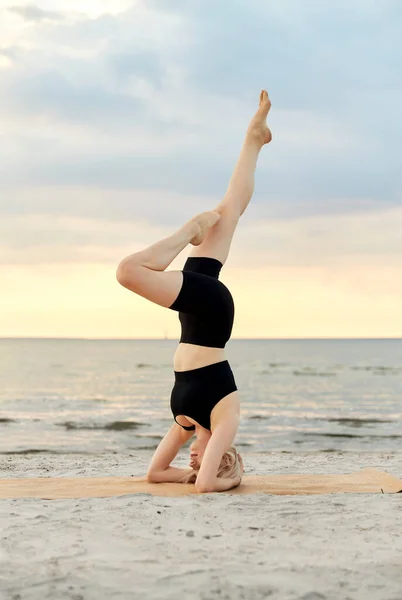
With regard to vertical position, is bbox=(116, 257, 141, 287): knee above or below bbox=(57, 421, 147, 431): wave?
above

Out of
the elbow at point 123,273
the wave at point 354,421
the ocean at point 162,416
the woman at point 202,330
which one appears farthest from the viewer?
the wave at point 354,421

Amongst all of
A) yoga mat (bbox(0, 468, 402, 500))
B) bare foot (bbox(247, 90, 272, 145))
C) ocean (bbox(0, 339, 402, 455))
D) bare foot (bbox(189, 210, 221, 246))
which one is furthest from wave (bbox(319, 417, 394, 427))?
bare foot (bbox(189, 210, 221, 246))

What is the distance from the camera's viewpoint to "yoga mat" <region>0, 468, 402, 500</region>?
5.57 meters

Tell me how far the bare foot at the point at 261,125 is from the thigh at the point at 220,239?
0.88 m

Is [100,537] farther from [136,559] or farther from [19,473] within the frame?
[19,473]

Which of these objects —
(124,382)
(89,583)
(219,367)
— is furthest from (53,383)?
(89,583)

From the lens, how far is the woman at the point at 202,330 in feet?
17.6

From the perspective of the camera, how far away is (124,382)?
114ft

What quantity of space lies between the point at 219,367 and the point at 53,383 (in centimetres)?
3005

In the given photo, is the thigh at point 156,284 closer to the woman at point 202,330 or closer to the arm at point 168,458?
the woman at point 202,330

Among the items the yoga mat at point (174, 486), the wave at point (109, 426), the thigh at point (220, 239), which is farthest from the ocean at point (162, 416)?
the thigh at point (220, 239)

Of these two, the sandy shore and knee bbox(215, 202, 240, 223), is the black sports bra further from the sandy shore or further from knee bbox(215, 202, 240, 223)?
the sandy shore

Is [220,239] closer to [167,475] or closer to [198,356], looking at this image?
[198,356]

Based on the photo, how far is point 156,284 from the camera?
534 cm
